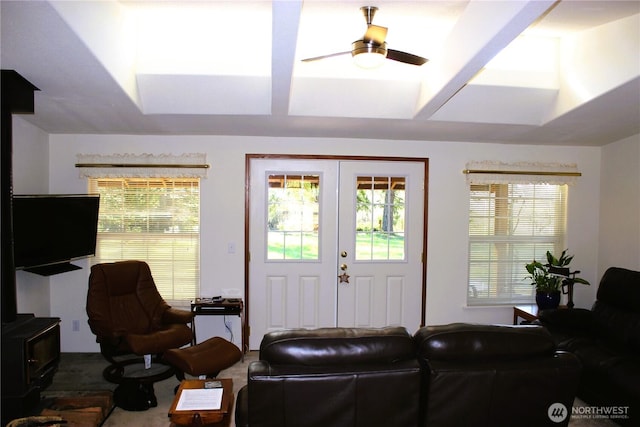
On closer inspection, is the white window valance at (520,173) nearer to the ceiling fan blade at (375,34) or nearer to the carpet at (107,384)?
the ceiling fan blade at (375,34)

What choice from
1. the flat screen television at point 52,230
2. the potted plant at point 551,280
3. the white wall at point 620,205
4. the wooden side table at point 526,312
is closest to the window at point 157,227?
the flat screen television at point 52,230

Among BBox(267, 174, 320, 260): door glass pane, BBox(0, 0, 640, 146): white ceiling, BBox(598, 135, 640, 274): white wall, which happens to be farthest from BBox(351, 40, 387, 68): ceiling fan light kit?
BBox(598, 135, 640, 274): white wall

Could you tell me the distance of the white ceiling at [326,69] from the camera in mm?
2164

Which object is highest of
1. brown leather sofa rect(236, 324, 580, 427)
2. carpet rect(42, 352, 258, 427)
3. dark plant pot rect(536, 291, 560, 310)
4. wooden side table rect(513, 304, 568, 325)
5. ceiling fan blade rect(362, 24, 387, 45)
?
ceiling fan blade rect(362, 24, 387, 45)

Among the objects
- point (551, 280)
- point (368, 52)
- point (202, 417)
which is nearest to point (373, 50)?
point (368, 52)

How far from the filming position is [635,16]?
244 centimetres

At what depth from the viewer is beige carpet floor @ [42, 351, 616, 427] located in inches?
105

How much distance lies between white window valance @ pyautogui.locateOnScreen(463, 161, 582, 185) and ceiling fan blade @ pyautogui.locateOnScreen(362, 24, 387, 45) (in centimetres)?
235

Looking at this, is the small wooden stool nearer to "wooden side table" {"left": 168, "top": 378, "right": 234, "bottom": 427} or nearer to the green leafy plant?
"wooden side table" {"left": 168, "top": 378, "right": 234, "bottom": 427}

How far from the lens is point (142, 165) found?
3734 mm

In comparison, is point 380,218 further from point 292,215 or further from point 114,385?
point 114,385

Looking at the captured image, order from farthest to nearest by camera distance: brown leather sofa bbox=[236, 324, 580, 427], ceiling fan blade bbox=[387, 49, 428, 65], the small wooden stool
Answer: the small wooden stool → ceiling fan blade bbox=[387, 49, 428, 65] → brown leather sofa bbox=[236, 324, 580, 427]

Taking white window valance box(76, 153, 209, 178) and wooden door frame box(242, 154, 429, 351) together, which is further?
wooden door frame box(242, 154, 429, 351)

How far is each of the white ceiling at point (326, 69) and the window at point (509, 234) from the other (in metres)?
A: 0.71
